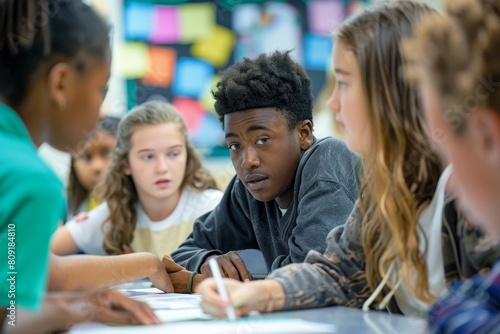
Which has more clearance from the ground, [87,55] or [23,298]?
[87,55]

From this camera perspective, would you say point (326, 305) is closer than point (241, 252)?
Yes

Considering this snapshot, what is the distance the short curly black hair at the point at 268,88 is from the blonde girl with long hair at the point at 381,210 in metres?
0.42

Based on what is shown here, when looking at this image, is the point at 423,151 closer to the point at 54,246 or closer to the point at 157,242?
the point at 157,242

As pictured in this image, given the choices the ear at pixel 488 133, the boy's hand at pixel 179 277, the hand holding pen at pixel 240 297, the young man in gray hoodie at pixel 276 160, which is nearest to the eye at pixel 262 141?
the young man in gray hoodie at pixel 276 160

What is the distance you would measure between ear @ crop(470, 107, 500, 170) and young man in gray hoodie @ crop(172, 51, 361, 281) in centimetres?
73

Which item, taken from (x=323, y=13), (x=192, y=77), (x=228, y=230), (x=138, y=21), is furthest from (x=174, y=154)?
(x=323, y=13)

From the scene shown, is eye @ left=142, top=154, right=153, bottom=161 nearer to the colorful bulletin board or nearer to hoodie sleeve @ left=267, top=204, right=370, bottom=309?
the colorful bulletin board

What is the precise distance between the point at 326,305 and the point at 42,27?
51 centimetres

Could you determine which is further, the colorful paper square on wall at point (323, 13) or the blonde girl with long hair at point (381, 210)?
the colorful paper square on wall at point (323, 13)

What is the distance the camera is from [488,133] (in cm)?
54

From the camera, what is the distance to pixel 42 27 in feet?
2.56

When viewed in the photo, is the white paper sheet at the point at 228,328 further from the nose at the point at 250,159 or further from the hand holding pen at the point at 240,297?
the nose at the point at 250,159

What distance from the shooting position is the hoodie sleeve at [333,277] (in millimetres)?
926

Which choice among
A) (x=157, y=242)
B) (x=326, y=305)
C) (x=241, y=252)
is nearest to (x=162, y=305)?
(x=326, y=305)
